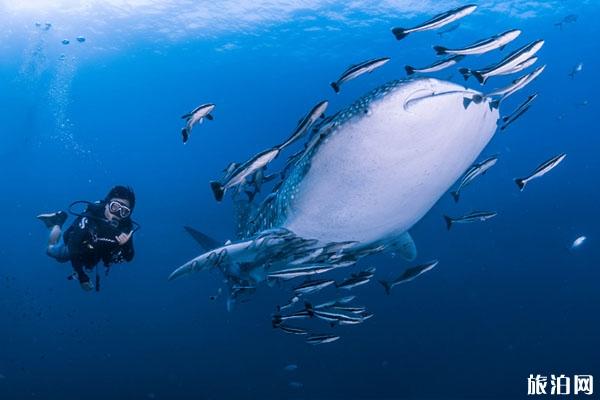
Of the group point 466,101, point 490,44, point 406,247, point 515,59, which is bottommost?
point 466,101

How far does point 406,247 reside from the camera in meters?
6.26

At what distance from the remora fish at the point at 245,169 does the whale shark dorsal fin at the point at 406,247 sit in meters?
2.97

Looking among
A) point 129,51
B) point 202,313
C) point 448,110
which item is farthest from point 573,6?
point 202,313

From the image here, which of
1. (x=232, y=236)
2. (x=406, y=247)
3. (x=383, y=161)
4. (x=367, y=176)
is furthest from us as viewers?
(x=232, y=236)

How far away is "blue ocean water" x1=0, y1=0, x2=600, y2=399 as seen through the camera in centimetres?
2125

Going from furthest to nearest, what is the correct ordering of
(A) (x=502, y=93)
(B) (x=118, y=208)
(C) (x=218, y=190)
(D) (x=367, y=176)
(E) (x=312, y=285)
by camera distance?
(B) (x=118, y=208) < (E) (x=312, y=285) < (A) (x=502, y=93) < (C) (x=218, y=190) < (D) (x=367, y=176)

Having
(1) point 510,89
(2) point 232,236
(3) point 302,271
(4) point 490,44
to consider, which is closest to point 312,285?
(3) point 302,271

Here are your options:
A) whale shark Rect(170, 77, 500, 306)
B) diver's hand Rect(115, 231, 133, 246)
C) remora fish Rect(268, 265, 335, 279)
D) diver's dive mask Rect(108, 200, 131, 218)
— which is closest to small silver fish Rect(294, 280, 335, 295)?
whale shark Rect(170, 77, 500, 306)

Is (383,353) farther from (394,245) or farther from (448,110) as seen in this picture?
(448,110)

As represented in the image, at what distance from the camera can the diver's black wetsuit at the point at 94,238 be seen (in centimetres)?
544

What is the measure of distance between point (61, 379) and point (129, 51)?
19.5 meters

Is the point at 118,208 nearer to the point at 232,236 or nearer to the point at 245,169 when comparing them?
the point at 245,169

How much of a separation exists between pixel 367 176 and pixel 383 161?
23cm

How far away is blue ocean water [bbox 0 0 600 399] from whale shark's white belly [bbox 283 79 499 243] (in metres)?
12.4
